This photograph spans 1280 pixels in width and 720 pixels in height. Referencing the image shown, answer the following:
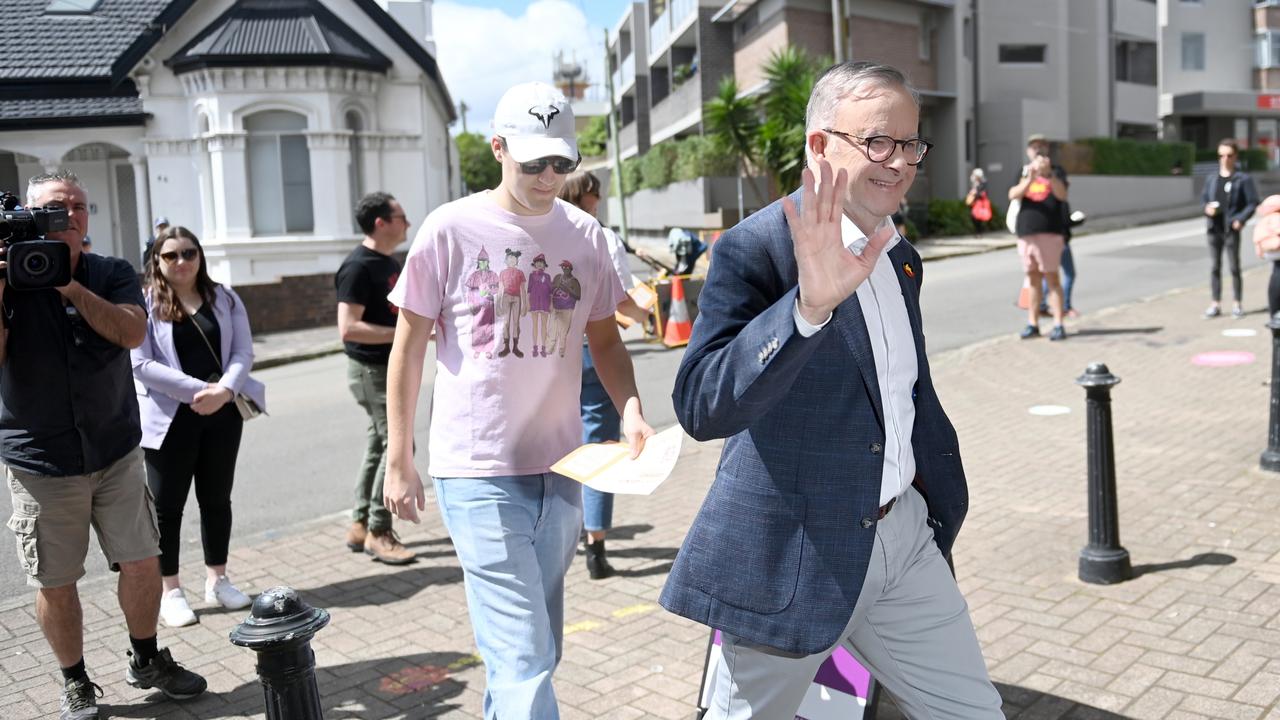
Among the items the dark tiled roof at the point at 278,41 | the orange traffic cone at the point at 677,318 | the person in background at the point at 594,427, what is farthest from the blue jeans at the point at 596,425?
the dark tiled roof at the point at 278,41

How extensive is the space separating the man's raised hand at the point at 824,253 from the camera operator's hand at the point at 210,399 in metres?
3.92

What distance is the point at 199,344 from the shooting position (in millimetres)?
5414

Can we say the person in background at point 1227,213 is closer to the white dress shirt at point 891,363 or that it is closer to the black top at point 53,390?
the white dress shirt at point 891,363

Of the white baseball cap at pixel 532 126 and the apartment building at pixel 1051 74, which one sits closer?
the white baseball cap at pixel 532 126

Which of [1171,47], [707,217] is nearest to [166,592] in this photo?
[707,217]

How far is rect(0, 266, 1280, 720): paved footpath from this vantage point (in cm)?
419

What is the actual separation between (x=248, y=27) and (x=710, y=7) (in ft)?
64.4

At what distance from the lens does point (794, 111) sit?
2769cm

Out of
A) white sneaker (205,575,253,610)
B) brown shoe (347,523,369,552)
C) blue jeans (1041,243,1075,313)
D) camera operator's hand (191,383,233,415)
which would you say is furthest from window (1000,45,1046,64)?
white sneaker (205,575,253,610)

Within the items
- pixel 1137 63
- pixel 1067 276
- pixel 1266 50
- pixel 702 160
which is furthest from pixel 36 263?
pixel 1266 50

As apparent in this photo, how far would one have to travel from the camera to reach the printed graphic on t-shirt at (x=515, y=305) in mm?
3246

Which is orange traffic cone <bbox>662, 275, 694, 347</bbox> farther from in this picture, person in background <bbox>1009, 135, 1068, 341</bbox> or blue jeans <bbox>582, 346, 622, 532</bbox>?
blue jeans <bbox>582, 346, 622, 532</bbox>

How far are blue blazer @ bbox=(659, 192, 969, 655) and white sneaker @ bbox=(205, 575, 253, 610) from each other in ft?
12.1

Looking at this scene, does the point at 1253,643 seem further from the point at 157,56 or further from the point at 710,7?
the point at 710,7
